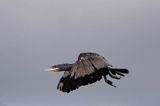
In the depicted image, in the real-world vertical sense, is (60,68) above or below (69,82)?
above

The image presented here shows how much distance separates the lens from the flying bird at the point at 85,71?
9555 mm

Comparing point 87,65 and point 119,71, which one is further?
point 119,71

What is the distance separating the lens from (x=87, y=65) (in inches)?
385

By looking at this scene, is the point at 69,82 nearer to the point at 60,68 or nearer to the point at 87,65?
the point at 60,68

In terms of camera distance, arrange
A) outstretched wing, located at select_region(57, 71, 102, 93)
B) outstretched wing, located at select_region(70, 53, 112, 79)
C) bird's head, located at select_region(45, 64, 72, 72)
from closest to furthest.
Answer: outstretched wing, located at select_region(70, 53, 112, 79)
outstretched wing, located at select_region(57, 71, 102, 93)
bird's head, located at select_region(45, 64, 72, 72)

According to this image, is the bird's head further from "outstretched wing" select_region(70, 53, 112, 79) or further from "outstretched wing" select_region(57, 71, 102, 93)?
"outstretched wing" select_region(70, 53, 112, 79)

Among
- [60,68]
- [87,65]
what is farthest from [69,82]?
[87,65]

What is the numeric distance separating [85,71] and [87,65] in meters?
0.38

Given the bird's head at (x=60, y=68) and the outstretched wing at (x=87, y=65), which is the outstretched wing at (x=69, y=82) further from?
the outstretched wing at (x=87, y=65)

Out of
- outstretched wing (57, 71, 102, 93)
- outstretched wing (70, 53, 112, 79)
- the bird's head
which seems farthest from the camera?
the bird's head

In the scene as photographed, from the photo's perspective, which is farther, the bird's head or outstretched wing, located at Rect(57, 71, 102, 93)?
the bird's head

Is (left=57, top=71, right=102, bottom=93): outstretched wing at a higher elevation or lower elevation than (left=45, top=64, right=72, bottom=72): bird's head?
lower

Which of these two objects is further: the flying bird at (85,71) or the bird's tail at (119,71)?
the bird's tail at (119,71)

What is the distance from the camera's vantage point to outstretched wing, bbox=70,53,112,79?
9.47 m
